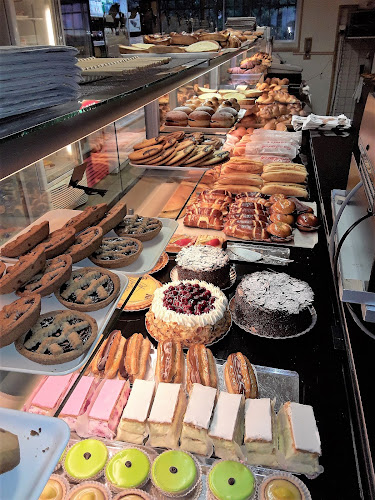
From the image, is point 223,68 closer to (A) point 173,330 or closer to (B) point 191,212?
(B) point 191,212

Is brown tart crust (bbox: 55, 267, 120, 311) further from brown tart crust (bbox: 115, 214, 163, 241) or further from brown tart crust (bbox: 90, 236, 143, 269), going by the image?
brown tart crust (bbox: 115, 214, 163, 241)

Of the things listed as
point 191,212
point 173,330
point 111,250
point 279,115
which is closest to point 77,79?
point 111,250

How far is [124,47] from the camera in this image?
2.05 m

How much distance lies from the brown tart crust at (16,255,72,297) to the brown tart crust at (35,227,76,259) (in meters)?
0.06

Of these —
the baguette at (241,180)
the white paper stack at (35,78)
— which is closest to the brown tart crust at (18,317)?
the white paper stack at (35,78)

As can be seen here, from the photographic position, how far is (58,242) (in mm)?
1149

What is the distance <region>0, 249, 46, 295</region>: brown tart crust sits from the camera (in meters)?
0.96

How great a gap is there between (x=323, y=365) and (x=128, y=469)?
809 mm

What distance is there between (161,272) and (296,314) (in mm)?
738

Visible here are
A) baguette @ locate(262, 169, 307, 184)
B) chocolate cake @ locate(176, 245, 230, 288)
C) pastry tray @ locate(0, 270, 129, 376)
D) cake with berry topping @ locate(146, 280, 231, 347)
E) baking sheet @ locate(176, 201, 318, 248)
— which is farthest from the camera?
baguette @ locate(262, 169, 307, 184)

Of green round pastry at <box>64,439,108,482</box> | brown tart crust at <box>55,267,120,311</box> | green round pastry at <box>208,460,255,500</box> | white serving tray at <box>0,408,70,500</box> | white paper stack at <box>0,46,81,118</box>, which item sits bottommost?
green round pastry at <box>208,460,255,500</box>

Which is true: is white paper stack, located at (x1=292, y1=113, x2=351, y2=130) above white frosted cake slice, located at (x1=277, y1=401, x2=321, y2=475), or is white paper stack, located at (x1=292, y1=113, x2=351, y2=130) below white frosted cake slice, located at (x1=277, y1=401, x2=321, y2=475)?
above

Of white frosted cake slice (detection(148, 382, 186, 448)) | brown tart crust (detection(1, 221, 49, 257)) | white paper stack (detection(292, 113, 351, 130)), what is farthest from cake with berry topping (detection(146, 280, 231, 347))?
white paper stack (detection(292, 113, 351, 130))

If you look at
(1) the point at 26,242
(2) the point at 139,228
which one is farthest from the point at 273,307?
(1) the point at 26,242
